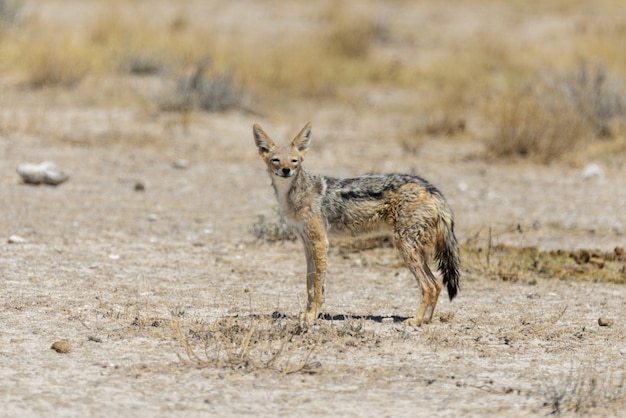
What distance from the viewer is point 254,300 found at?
757cm

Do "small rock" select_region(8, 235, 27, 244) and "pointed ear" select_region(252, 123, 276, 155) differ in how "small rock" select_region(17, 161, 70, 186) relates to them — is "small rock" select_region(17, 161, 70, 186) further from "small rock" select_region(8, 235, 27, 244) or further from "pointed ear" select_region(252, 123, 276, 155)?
"pointed ear" select_region(252, 123, 276, 155)

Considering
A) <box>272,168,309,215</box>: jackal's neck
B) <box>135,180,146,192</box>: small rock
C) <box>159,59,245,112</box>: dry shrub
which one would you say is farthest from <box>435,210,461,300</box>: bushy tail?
<box>159,59,245,112</box>: dry shrub

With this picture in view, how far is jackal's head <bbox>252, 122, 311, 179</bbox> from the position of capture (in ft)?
22.3

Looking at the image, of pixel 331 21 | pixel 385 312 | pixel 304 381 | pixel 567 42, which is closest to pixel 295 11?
pixel 331 21

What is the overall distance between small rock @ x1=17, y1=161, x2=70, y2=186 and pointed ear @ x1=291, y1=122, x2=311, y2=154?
16.3 feet

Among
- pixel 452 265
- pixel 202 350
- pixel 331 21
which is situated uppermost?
pixel 331 21

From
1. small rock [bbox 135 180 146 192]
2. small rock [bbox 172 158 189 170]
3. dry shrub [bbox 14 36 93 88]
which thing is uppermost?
dry shrub [bbox 14 36 93 88]

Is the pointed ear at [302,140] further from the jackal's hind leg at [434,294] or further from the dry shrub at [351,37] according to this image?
the dry shrub at [351,37]

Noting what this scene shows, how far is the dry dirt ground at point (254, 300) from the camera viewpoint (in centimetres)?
552

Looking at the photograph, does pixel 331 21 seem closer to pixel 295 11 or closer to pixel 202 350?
pixel 295 11

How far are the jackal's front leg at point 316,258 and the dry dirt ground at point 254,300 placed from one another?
0.69 ft

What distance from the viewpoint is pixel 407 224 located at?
6.71 meters

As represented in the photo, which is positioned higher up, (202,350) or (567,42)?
(567,42)

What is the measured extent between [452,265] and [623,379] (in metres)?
1.46
